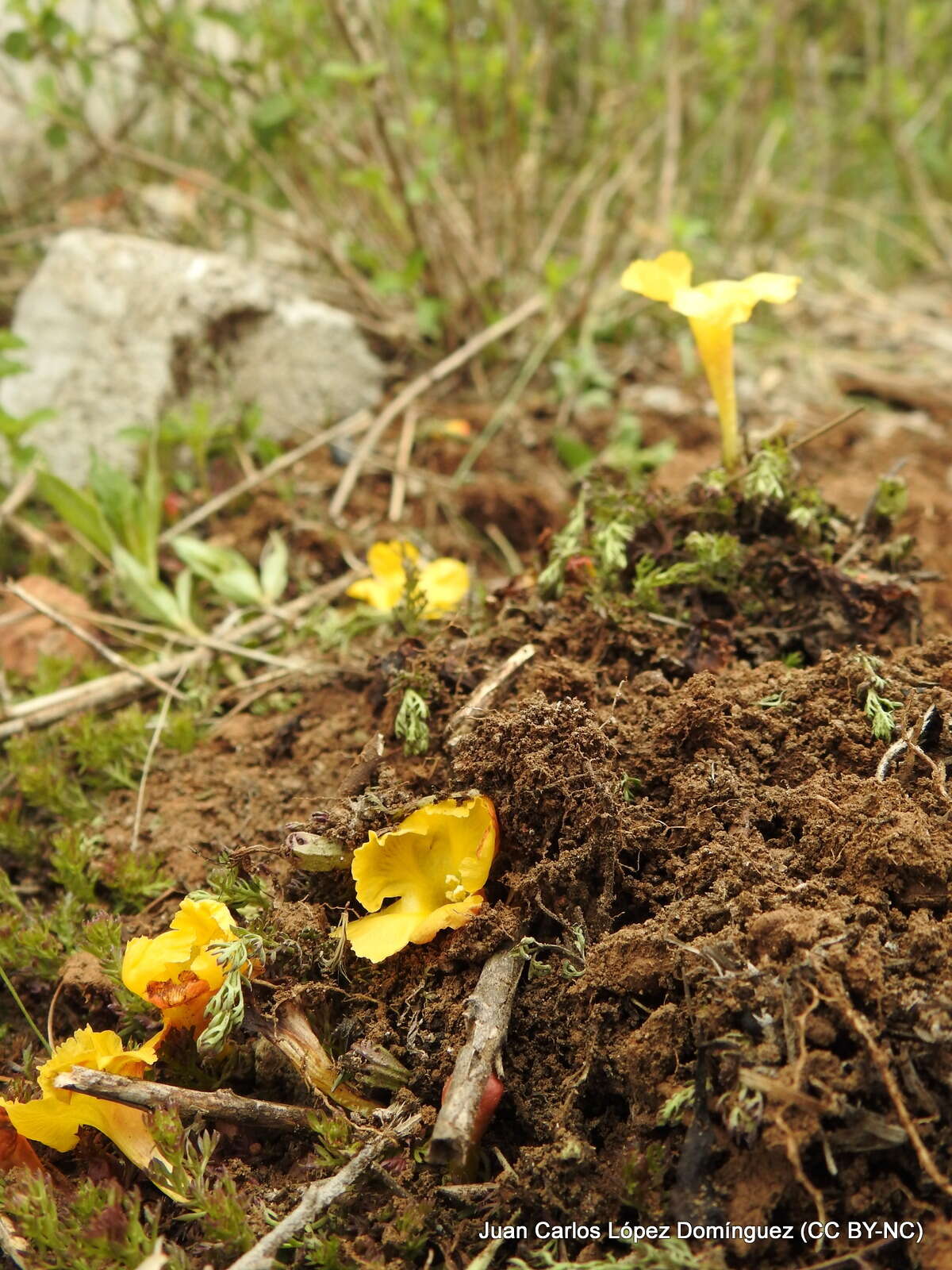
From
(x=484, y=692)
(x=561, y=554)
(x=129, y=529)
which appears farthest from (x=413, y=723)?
(x=129, y=529)

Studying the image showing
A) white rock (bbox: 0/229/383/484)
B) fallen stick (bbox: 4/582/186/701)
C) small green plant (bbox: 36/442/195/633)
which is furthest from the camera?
white rock (bbox: 0/229/383/484)

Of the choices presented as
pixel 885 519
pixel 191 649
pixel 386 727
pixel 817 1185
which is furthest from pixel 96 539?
pixel 817 1185

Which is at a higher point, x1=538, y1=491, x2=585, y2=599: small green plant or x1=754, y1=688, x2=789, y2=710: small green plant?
x1=538, y1=491, x2=585, y2=599: small green plant

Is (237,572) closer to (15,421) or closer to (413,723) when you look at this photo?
(15,421)

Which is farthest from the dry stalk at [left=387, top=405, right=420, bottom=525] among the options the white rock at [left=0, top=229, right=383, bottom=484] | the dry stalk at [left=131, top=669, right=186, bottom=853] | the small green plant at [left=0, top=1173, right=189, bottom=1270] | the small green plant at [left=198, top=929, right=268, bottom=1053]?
the small green plant at [left=0, top=1173, right=189, bottom=1270]

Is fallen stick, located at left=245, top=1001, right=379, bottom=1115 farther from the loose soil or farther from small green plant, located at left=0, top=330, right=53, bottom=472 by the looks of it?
small green plant, located at left=0, top=330, right=53, bottom=472

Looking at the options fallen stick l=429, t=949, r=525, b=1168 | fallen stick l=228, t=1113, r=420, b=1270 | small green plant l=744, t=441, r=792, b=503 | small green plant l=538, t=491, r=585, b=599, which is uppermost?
small green plant l=744, t=441, r=792, b=503

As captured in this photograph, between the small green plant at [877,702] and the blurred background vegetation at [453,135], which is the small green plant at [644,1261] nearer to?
the small green plant at [877,702]
